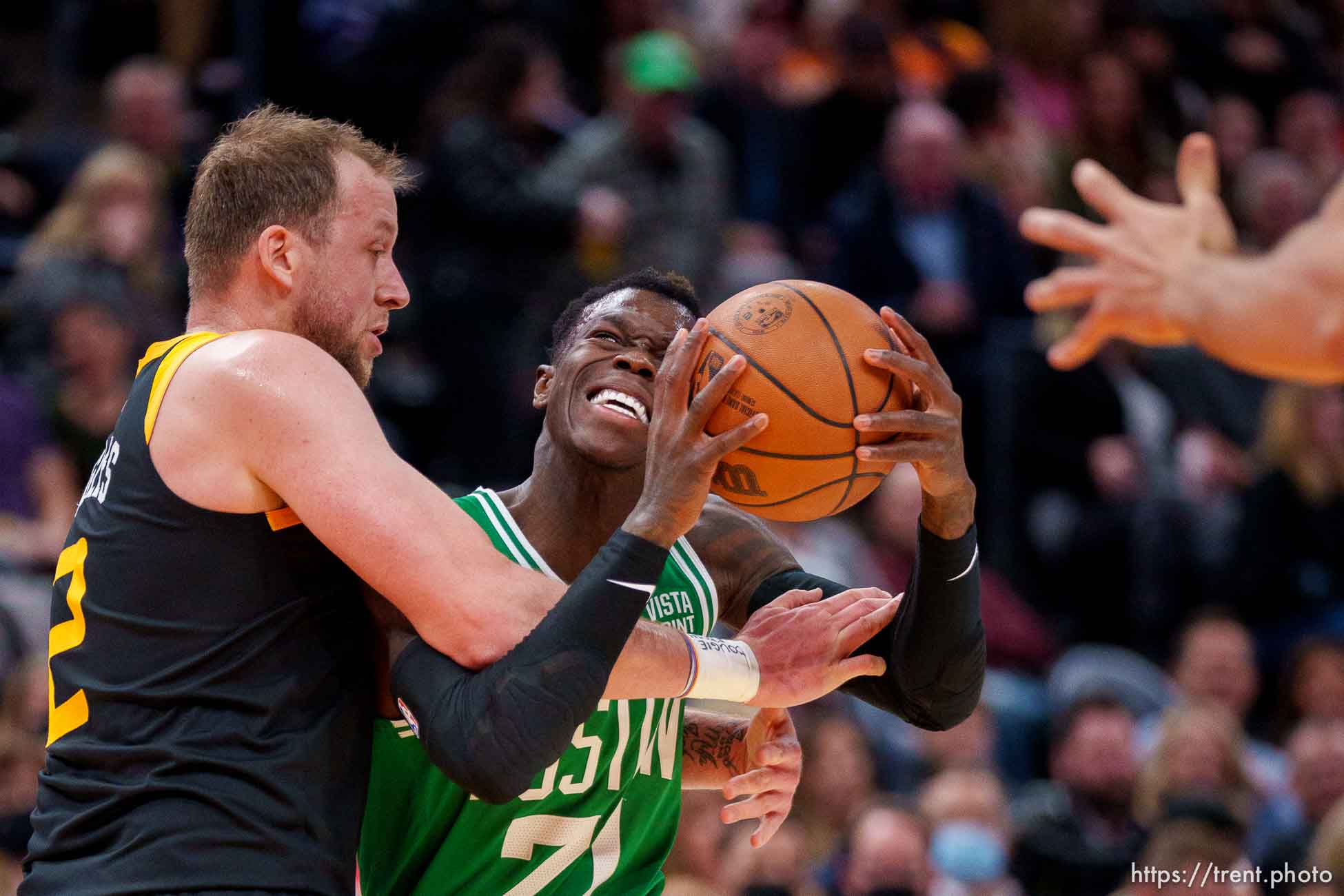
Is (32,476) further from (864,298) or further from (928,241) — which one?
(928,241)

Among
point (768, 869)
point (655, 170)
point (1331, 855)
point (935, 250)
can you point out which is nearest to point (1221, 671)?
point (1331, 855)

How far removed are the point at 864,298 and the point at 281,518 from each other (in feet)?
21.4

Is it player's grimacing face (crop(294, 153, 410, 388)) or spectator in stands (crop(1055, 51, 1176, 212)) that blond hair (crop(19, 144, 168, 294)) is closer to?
player's grimacing face (crop(294, 153, 410, 388))

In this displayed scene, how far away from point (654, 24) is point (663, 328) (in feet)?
21.3

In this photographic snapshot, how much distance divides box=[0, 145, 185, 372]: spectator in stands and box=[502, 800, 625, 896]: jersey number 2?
424cm

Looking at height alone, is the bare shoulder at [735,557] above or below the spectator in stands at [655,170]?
above

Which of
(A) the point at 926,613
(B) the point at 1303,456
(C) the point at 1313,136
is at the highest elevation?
(A) the point at 926,613

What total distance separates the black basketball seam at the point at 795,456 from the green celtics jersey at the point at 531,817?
45 cm

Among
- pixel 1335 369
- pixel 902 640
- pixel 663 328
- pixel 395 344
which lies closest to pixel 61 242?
pixel 395 344

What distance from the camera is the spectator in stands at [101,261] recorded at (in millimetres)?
7531

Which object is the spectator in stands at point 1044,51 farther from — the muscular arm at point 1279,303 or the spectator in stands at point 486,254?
the muscular arm at point 1279,303

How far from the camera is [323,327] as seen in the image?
12.0ft

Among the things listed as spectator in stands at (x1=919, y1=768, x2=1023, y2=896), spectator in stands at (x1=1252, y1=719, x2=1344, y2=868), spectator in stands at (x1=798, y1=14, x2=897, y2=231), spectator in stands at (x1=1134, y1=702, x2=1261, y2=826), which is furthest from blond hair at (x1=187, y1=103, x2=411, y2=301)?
spectator in stands at (x1=798, y1=14, x2=897, y2=231)

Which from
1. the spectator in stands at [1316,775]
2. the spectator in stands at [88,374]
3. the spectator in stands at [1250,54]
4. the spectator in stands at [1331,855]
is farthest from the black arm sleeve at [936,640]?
the spectator in stands at [1250,54]
